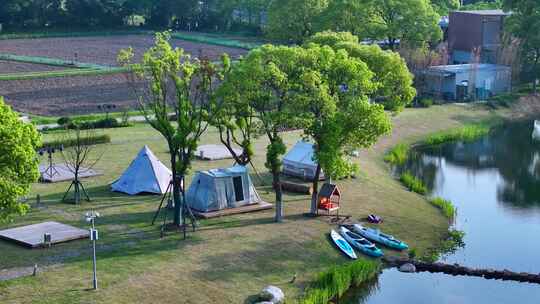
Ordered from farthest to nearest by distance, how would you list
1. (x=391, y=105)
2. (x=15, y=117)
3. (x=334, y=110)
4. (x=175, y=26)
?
(x=175, y=26) < (x=391, y=105) < (x=334, y=110) < (x=15, y=117)

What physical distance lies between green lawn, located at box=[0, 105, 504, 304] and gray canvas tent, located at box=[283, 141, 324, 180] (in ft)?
3.89

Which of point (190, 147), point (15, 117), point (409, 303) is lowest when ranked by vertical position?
point (409, 303)

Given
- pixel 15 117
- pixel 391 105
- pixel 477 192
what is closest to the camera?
pixel 15 117

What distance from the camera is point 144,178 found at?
121ft

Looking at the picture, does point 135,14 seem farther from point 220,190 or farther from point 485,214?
point 220,190

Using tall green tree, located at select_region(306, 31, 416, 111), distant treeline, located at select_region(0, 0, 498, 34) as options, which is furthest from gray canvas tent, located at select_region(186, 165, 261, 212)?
distant treeline, located at select_region(0, 0, 498, 34)

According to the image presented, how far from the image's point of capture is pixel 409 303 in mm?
28734

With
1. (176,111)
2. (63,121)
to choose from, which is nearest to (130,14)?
(63,121)

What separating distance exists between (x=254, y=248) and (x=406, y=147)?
2328 centimetres

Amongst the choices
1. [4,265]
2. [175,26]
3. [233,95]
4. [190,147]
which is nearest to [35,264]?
[4,265]

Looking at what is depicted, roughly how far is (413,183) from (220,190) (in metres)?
11.6

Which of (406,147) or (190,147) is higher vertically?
(190,147)

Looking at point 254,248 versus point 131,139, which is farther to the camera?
point 131,139

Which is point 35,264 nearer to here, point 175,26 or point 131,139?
point 131,139
